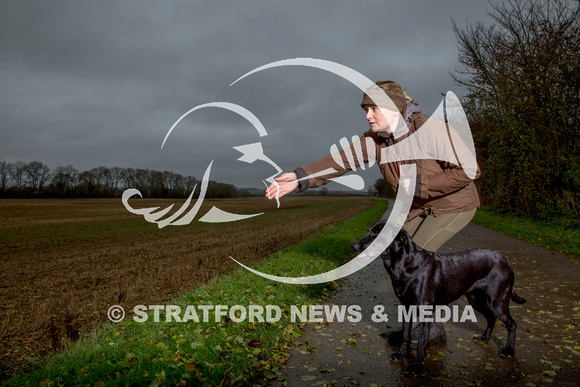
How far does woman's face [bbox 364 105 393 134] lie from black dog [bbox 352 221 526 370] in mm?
1046

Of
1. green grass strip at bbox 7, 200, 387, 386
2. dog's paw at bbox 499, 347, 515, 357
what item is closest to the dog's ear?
dog's paw at bbox 499, 347, 515, 357

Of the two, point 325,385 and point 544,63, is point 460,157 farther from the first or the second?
point 544,63

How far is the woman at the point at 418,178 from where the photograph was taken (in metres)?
3.98

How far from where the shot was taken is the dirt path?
12.5ft

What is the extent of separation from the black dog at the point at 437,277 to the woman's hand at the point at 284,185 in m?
1.07

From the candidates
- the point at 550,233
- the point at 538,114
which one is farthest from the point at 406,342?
the point at 538,114

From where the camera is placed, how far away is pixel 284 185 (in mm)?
4543

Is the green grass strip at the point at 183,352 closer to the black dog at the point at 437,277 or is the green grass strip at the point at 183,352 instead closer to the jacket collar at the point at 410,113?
the black dog at the point at 437,277

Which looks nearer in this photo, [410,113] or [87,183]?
[410,113]

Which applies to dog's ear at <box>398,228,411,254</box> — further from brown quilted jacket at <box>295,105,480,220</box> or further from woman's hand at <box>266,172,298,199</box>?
woman's hand at <box>266,172,298,199</box>

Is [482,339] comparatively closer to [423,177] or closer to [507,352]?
[507,352]

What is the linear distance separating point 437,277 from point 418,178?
1.11 meters

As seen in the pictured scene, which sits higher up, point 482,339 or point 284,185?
point 284,185

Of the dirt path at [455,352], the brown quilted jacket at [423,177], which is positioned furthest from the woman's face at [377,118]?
the dirt path at [455,352]
